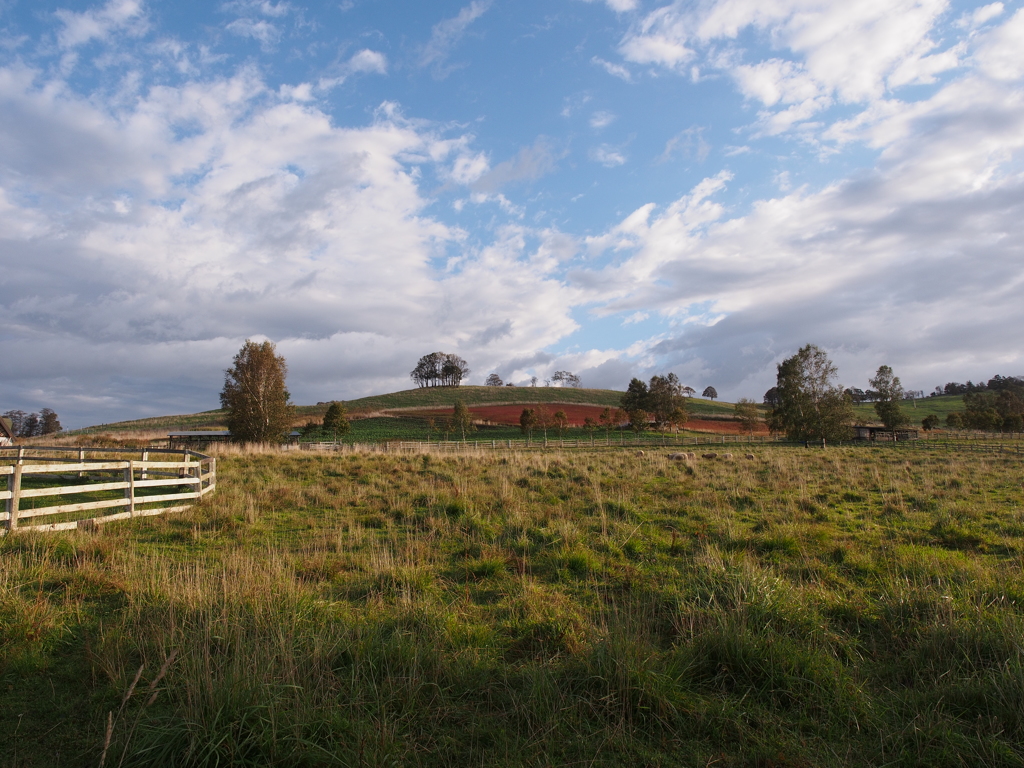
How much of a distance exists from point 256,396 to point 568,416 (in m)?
59.4

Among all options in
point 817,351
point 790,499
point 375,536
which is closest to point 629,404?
point 817,351

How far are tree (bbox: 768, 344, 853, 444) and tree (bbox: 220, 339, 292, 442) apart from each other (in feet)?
184

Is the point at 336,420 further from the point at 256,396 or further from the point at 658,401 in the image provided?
the point at 658,401

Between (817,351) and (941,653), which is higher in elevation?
(817,351)

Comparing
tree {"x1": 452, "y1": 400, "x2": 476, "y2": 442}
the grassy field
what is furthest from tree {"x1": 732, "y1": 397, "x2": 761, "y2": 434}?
the grassy field

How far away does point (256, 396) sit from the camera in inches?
1847

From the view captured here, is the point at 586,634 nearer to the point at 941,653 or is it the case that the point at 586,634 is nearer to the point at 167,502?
the point at 941,653

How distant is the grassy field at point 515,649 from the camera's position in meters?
3.85

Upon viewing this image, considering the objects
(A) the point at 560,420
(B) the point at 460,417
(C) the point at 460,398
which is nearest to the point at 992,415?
(A) the point at 560,420

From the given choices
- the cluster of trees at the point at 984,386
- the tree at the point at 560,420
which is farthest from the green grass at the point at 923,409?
the tree at the point at 560,420

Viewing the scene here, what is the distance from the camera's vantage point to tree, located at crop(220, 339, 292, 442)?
152 feet

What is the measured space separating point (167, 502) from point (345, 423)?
50.0 metres

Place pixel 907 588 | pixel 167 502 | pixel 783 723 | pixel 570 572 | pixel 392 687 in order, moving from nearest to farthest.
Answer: pixel 783 723 → pixel 392 687 → pixel 907 588 → pixel 570 572 → pixel 167 502

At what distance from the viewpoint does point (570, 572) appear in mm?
8195
